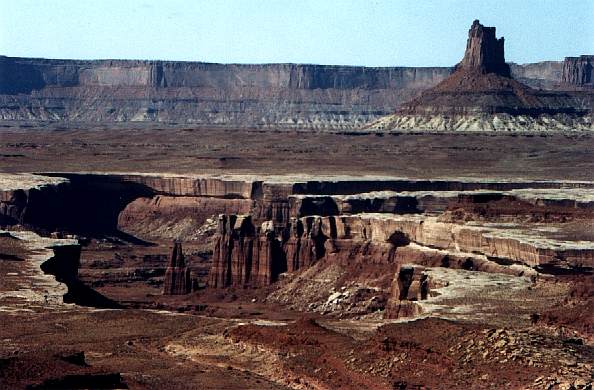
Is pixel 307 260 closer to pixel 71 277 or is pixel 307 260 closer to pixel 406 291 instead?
pixel 71 277

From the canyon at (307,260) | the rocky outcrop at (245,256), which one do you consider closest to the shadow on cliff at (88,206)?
the canyon at (307,260)

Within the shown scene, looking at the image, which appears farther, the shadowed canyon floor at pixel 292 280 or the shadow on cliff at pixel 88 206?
the shadow on cliff at pixel 88 206

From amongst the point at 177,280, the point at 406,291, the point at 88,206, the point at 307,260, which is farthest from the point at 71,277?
the point at 88,206

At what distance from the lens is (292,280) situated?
104750 mm

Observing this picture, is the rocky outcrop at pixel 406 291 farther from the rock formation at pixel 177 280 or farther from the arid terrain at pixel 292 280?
the rock formation at pixel 177 280

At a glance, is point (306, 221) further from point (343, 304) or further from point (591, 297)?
point (591, 297)

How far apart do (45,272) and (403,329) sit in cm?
2949

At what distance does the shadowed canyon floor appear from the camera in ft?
173

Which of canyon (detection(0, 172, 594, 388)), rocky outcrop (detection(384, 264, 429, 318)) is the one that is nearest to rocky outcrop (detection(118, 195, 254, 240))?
canyon (detection(0, 172, 594, 388))

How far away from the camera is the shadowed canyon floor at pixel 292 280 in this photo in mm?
52688

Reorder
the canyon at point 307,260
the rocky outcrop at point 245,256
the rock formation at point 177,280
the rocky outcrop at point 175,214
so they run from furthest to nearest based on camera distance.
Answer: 1. the rocky outcrop at point 175,214
2. the rocky outcrop at point 245,256
3. the rock formation at point 177,280
4. the canyon at point 307,260

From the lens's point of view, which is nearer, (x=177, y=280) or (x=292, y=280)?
(x=292, y=280)

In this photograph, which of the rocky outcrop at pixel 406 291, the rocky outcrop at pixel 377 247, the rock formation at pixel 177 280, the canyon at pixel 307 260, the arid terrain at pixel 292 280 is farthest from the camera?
the rock formation at pixel 177 280

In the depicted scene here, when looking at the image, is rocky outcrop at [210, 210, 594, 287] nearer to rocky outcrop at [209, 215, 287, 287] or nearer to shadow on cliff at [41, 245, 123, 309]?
rocky outcrop at [209, 215, 287, 287]
